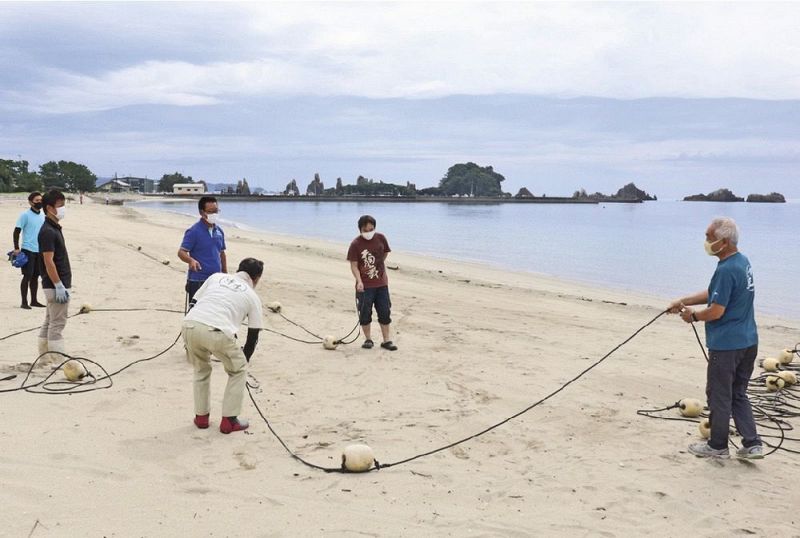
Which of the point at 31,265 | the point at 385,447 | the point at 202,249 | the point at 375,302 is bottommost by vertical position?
the point at 385,447

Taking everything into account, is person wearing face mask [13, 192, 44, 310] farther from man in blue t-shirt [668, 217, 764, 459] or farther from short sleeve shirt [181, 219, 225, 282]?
man in blue t-shirt [668, 217, 764, 459]

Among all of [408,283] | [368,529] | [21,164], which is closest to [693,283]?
[408,283]

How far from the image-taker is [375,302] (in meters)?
8.53

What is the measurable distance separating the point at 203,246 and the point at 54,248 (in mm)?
1592

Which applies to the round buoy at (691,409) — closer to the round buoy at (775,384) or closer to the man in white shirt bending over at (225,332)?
the round buoy at (775,384)

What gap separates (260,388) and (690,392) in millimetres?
5103

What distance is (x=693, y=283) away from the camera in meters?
22.7

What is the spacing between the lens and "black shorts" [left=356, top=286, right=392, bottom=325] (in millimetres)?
8461

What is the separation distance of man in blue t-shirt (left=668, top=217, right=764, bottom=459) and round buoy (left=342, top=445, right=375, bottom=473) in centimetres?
293

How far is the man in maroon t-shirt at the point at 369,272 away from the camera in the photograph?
8.37 meters

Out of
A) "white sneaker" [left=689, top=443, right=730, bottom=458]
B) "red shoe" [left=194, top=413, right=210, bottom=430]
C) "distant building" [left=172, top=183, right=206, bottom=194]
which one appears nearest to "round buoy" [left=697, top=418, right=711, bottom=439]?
"white sneaker" [left=689, top=443, right=730, bottom=458]

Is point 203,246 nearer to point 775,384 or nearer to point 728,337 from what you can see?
point 728,337

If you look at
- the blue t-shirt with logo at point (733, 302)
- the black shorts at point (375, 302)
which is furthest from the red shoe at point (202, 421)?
the blue t-shirt with logo at point (733, 302)

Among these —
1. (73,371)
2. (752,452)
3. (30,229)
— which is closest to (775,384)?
(752,452)
